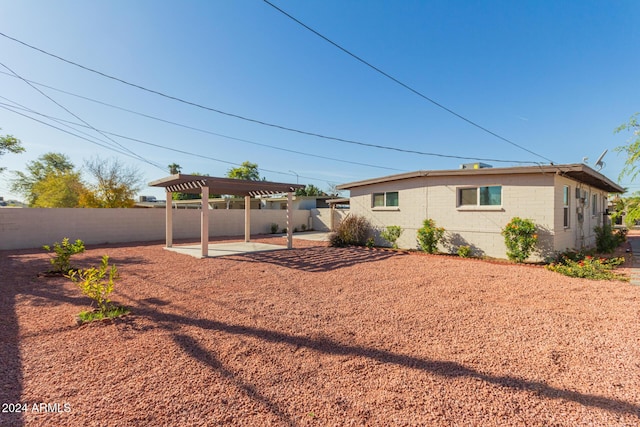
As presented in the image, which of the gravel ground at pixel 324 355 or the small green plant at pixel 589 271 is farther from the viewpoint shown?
the small green plant at pixel 589 271

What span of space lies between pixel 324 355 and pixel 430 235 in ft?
27.6

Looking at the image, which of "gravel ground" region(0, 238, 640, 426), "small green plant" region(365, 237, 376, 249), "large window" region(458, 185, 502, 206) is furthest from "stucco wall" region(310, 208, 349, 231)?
"gravel ground" region(0, 238, 640, 426)

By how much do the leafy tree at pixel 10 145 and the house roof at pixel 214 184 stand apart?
383 inches

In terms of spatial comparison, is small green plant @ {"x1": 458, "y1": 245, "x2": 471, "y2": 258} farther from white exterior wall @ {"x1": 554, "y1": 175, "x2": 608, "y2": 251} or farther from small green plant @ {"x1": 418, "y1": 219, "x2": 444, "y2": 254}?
white exterior wall @ {"x1": 554, "y1": 175, "x2": 608, "y2": 251}

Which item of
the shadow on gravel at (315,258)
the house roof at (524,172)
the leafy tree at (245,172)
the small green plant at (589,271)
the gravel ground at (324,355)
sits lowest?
the shadow on gravel at (315,258)

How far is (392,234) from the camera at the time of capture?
38.2ft

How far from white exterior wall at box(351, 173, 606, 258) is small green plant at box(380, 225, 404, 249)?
0.68 ft

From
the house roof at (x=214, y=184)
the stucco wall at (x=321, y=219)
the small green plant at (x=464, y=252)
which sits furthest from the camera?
the stucco wall at (x=321, y=219)

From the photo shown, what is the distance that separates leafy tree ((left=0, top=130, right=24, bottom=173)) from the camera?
13.4m

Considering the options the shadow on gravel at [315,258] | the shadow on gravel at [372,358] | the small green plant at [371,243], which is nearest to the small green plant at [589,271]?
the shadow on gravel at [315,258]

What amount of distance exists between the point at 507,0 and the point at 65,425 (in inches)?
511

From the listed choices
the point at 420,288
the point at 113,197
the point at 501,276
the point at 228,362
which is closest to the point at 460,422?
the point at 228,362

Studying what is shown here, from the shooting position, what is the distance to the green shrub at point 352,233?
1254cm

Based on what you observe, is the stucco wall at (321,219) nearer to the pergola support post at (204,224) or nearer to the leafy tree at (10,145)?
the pergola support post at (204,224)
